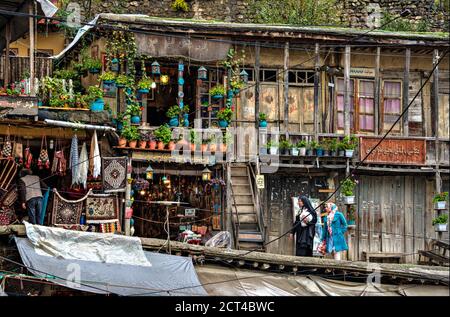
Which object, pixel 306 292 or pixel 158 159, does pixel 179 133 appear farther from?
pixel 306 292

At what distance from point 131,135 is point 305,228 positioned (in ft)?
16.3

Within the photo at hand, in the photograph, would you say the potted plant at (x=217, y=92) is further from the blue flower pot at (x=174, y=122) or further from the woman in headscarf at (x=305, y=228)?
the woman in headscarf at (x=305, y=228)

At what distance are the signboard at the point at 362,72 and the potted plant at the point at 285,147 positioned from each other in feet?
11.2

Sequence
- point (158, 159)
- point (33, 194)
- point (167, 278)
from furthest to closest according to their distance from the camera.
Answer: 1. point (158, 159)
2. point (33, 194)
3. point (167, 278)

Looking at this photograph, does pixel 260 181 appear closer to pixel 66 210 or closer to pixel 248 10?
pixel 66 210

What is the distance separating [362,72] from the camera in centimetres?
2473

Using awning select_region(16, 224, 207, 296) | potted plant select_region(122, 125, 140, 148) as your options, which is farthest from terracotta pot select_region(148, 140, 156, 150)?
awning select_region(16, 224, 207, 296)

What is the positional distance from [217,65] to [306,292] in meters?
7.02

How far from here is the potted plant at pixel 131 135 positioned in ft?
70.1

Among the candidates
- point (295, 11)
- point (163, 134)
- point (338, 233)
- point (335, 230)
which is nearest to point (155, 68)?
point (163, 134)

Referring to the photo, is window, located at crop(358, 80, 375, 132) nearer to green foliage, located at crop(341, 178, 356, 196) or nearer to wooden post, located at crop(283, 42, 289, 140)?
green foliage, located at crop(341, 178, 356, 196)

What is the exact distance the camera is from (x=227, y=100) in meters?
22.8

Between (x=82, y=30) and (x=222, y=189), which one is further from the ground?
(x=82, y=30)

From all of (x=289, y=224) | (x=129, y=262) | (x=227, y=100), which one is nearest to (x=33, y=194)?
(x=129, y=262)
